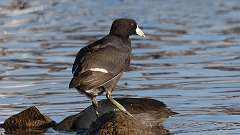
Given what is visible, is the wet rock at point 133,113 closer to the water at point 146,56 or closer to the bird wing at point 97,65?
the water at point 146,56

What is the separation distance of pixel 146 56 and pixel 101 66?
6.43 m

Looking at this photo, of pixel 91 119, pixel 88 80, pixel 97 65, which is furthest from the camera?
pixel 91 119

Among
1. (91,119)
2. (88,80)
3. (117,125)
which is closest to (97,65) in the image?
(88,80)

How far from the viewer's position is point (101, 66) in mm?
10938

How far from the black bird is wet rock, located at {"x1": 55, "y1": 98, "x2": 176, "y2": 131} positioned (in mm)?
255

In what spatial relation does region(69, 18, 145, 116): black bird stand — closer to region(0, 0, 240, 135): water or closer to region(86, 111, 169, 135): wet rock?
region(86, 111, 169, 135): wet rock

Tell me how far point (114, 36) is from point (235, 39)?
314 inches

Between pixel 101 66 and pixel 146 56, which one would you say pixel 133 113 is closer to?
pixel 101 66

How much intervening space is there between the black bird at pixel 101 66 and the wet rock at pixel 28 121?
68 cm

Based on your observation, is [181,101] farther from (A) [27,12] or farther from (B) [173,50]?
(A) [27,12]

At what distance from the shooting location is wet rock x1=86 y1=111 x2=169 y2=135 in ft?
33.3

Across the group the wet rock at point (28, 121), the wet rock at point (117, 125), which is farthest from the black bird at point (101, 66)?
the wet rock at point (28, 121)

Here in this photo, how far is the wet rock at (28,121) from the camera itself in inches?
450

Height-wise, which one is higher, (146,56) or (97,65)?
(97,65)
